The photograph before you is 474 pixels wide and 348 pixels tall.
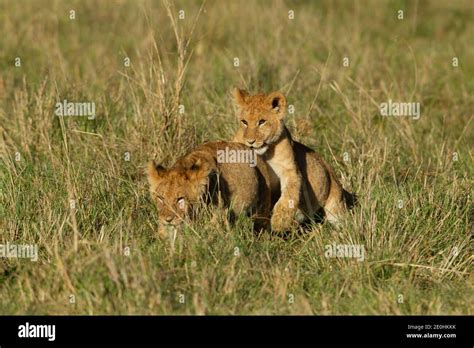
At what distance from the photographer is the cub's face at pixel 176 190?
6.70 metres

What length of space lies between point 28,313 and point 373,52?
7.05 metres

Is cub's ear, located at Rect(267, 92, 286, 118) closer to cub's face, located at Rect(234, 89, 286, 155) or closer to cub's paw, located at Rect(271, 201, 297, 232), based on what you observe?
cub's face, located at Rect(234, 89, 286, 155)

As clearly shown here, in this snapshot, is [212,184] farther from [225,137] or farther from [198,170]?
[225,137]

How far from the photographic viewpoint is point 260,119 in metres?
7.66

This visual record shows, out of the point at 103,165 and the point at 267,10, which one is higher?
the point at 267,10

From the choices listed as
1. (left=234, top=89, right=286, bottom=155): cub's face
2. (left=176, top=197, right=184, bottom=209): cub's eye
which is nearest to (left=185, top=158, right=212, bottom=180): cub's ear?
(left=176, top=197, right=184, bottom=209): cub's eye

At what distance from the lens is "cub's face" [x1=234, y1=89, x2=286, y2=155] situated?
300 inches

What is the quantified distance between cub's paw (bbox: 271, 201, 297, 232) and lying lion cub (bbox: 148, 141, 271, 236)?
0.41 feet

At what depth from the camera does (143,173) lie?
322 inches

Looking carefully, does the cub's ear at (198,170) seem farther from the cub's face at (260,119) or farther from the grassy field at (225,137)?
the cub's face at (260,119)

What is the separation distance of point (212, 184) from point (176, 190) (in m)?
0.46

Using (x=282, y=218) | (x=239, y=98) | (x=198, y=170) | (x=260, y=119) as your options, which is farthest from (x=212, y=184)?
(x=239, y=98)

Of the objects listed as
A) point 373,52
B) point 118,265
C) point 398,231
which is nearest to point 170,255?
point 118,265
